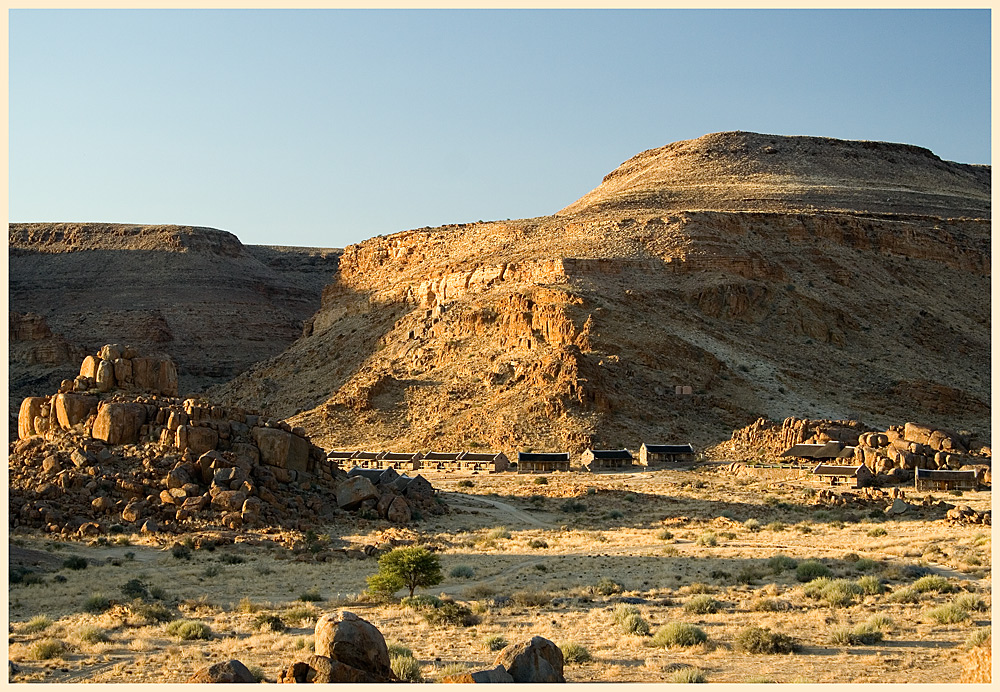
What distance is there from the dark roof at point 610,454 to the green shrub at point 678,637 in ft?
109

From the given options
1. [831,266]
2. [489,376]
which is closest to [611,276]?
[489,376]

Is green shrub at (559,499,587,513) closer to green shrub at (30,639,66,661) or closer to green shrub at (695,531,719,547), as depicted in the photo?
green shrub at (695,531,719,547)

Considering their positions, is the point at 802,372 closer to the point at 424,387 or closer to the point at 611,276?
the point at 611,276

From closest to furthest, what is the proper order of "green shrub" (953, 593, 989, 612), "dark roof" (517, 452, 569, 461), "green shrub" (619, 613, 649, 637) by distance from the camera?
"green shrub" (619, 613, 649, 637), "green shrub" (953, 593, 989, 612), "dark roof" (517, 452, 569, 461)

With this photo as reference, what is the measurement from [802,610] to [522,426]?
1416 inches

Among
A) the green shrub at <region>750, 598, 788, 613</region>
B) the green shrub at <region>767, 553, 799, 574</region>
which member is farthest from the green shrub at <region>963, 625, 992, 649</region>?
the green shrub at <region>767, 553, 799, 574</region>

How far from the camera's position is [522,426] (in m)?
56.1

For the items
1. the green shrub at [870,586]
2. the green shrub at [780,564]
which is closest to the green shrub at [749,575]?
the green shrub at [780,564]

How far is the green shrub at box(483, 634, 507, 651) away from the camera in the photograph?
57.4ft

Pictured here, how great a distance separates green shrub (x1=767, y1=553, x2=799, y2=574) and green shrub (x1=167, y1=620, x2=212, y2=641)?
12.3m

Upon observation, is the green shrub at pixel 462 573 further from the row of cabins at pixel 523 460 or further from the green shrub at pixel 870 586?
the row of cabins at pixel 523 460

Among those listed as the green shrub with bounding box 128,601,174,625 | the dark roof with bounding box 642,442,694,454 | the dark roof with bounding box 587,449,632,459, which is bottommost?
the green shrub with bounding box 128,601,174,625

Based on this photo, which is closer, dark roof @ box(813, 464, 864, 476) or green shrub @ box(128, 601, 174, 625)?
green shrub @ box(128, 601, 174, 625)

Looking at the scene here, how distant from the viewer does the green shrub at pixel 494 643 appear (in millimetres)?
17500
